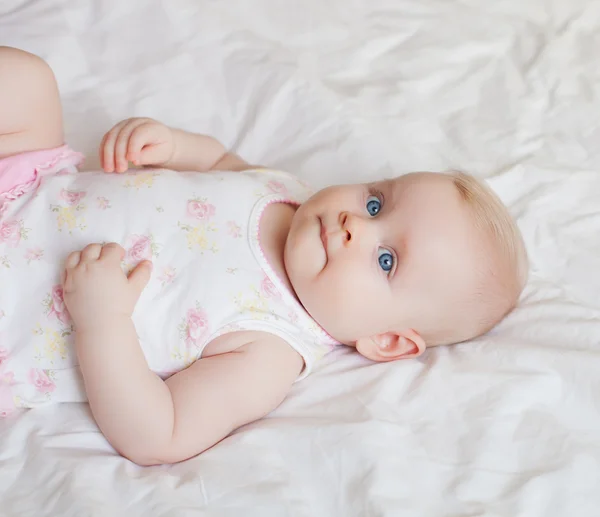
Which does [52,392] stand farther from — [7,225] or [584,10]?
[584,10]

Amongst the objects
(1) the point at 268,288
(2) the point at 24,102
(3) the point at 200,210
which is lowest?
(1) the point at 268,288

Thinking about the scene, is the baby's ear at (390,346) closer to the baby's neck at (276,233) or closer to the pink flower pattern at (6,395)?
the baby's neck at (276,233)

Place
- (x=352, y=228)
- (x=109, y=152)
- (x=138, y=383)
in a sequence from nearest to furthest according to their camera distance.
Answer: (x=138, y=383)
(x=352, y=228)
(x=109, y=152)

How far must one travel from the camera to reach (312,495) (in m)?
0.96

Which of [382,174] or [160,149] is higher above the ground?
[160,149]

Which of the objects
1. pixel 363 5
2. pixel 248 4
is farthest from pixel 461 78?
pixel 248 4

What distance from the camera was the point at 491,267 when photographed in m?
1.13

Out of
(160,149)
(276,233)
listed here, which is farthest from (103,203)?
(276,233)

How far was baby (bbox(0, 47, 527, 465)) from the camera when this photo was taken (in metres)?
1.01

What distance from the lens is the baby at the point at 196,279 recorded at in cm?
101

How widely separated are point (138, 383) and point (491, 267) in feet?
1.76

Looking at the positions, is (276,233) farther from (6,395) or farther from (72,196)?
(6,395)

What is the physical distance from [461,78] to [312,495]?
1024 millimetres

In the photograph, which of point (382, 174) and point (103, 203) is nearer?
point (103, 203)
